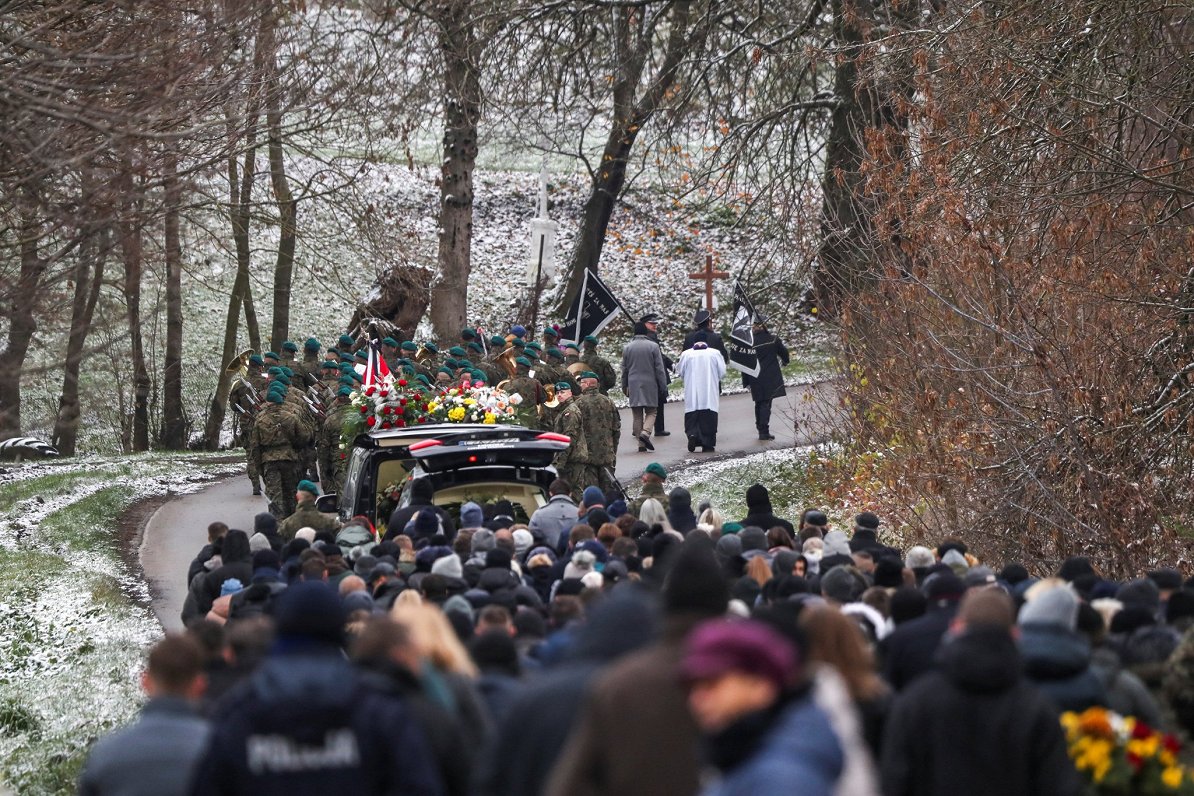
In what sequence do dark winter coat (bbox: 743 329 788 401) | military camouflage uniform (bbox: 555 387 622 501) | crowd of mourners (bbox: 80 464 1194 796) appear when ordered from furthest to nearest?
dark winter coat (bbox: 743 329 788 401) → military camouflage uniform (bbox: 555 387 622 501) → crowd of mourners (bbox: 80 464 1194 796)

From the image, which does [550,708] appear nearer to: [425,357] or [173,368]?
[425,357]

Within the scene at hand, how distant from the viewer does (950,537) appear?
46.8 feet

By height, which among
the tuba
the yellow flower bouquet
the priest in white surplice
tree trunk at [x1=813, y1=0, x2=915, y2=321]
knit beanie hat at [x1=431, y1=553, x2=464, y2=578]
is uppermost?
tree trunk at [x1=813, y1=0, x2=915, y2=321]

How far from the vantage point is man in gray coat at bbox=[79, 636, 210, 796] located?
5219mm

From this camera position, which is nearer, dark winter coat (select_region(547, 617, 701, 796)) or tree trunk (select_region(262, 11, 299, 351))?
dark winter coat (select_region(547, 617, 701, 796))

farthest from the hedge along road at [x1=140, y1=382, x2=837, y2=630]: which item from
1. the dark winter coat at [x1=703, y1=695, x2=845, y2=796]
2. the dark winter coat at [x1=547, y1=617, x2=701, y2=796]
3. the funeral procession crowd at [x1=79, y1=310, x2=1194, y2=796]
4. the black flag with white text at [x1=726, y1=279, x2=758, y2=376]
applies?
the dark winter coat at [x1=703, y1=695, x2=845, y2=796]

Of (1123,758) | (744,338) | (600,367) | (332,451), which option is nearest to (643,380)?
(600,367)

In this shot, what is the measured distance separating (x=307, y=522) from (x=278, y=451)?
5861 millimetres

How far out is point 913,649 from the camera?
658cm

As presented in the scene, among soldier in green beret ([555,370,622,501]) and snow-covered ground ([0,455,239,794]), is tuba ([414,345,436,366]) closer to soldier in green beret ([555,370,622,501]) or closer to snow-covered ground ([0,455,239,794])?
soldier in green beret ([555,370,622,501])

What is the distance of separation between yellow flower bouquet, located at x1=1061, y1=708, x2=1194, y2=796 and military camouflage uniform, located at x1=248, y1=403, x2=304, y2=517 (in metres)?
13.7

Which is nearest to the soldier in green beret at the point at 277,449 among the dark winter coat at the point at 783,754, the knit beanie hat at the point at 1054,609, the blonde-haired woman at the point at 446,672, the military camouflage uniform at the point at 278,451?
the military camouflage uniform at the point at 278,451

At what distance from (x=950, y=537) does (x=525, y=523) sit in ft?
12.9

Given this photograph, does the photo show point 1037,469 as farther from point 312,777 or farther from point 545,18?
point 545,18
